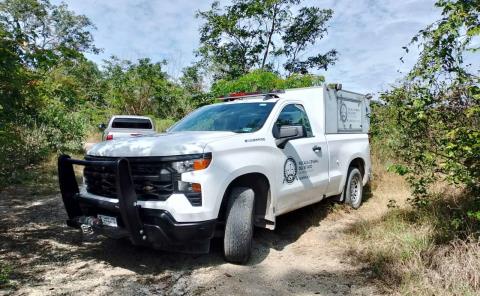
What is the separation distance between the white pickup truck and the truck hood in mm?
10

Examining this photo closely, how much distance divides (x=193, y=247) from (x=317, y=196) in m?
2.36

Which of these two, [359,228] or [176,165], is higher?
[176,165]

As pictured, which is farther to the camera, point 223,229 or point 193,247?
point 223,229

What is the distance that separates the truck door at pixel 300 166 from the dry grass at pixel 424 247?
788 millimetres

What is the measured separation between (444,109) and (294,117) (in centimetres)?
187

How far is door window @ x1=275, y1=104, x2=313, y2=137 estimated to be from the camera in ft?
16.6

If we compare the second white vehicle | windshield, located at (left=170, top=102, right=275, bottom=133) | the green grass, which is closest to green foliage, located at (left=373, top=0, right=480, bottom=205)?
the green grass

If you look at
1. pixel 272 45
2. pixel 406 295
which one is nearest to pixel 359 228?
pixel 406 295

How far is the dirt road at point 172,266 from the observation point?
365 cm

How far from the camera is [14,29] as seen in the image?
4145 millimetres

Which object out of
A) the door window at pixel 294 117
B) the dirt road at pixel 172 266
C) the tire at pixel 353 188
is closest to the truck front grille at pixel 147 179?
the dirt road at pixel 172 266

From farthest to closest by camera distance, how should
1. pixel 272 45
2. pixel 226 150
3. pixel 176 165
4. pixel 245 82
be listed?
pixel 272 45, pixel 245 82, pixel 226 150, pixel 176 165

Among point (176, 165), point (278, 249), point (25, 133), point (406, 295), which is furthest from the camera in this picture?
point (25, 133)

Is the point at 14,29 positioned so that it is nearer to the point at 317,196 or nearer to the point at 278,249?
the point at 278,249
